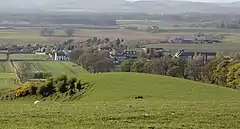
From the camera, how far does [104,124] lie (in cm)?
1473

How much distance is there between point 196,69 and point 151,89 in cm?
2885

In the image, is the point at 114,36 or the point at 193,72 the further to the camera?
the point at 114,36

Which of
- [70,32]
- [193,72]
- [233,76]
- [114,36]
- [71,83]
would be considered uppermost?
[71,83]

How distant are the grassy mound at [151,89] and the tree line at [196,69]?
652 inches

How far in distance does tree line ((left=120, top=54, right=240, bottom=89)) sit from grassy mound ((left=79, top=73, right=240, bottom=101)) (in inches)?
652

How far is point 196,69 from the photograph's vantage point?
2525 inches

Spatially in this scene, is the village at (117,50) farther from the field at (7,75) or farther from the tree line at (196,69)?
the field at (7,75)

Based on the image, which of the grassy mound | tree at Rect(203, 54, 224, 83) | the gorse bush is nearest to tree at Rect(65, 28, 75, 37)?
tree at Rect(203, 54, 224, 83)

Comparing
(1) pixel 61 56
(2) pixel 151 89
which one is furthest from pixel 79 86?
(1) pixel 61 56

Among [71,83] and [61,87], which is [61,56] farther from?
[61,87]

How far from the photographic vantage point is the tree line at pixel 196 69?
56.0m

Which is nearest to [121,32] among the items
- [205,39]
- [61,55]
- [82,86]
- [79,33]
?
[79,33]

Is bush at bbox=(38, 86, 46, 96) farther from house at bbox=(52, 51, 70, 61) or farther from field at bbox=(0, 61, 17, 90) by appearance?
house at bbox=(52, 51, 70, 61)

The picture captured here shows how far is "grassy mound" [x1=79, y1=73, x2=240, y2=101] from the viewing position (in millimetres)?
32812
